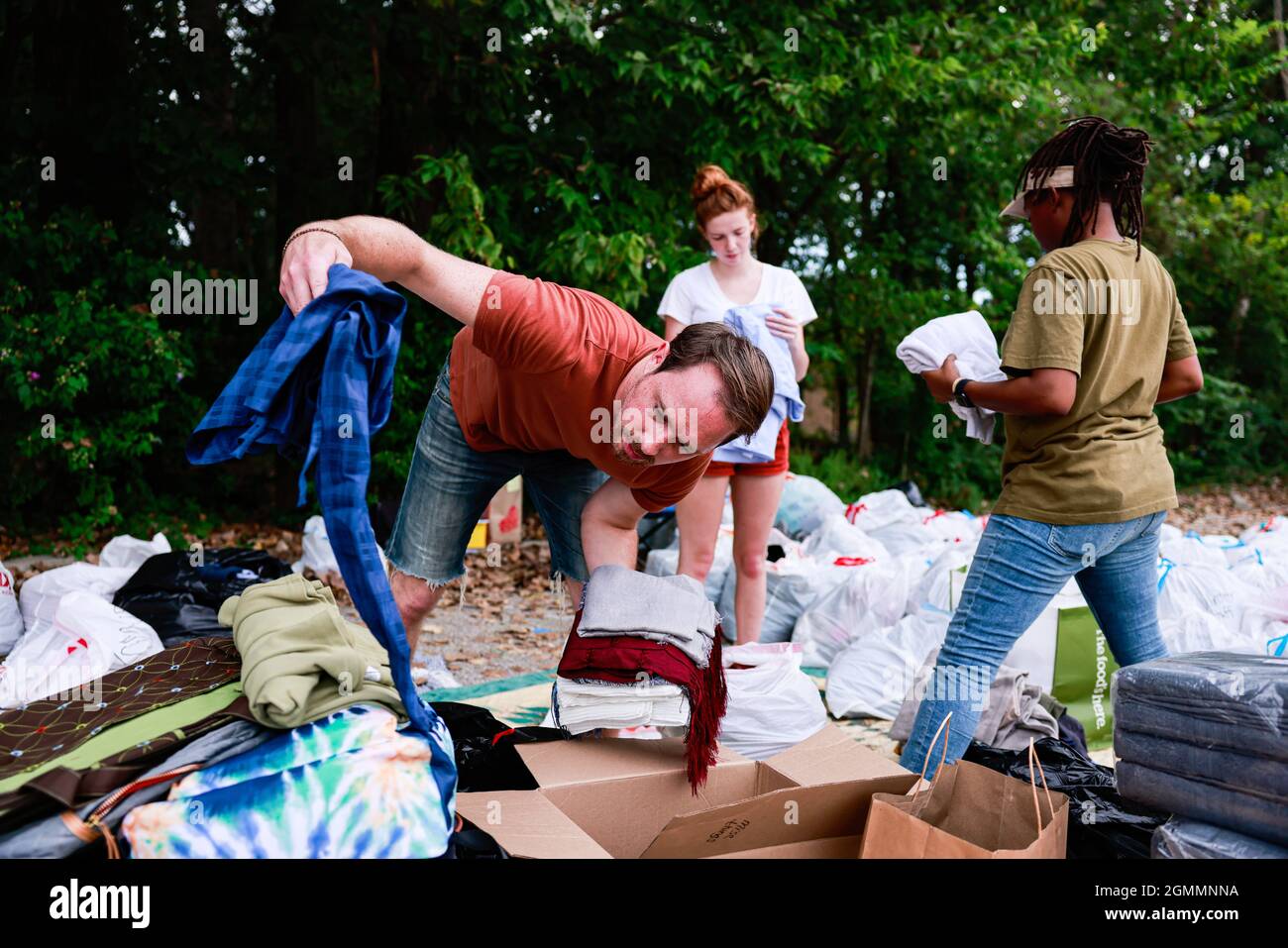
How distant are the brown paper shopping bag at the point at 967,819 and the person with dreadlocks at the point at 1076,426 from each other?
0.38 meters

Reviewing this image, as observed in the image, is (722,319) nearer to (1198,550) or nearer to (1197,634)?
(1197,634)

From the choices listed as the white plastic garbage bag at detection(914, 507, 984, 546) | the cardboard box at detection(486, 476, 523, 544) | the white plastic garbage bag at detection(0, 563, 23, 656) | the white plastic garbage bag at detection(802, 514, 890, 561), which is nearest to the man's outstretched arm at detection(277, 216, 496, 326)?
the white plastic garbage bag at detection(0, 563, 23, 656)

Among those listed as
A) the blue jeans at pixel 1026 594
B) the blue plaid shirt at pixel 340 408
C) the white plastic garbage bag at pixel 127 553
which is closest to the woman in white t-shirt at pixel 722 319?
the blue jeans at pixel 1026 594

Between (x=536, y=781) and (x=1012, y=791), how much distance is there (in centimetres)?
101

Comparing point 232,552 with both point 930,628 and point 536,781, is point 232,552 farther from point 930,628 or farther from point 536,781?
point 930,628

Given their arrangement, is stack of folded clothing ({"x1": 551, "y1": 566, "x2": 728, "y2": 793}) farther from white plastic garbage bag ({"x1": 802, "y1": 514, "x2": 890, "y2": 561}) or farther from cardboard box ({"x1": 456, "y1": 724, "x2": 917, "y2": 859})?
white plastic garbage bag ({"x1": 802, "y1": 514, "x2": 890, "y2": 561})

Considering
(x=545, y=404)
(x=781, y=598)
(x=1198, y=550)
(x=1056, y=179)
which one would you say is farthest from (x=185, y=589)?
(x=1198, y=550)

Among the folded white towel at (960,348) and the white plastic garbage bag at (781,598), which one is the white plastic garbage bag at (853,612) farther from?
the folded white towel at (960,348)

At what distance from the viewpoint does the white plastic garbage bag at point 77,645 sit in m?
3.16

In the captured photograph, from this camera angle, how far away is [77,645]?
10.9ft

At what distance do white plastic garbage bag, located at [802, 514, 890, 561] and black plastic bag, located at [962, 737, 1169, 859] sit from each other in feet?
8.22

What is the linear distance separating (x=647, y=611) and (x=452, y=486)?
710mm
